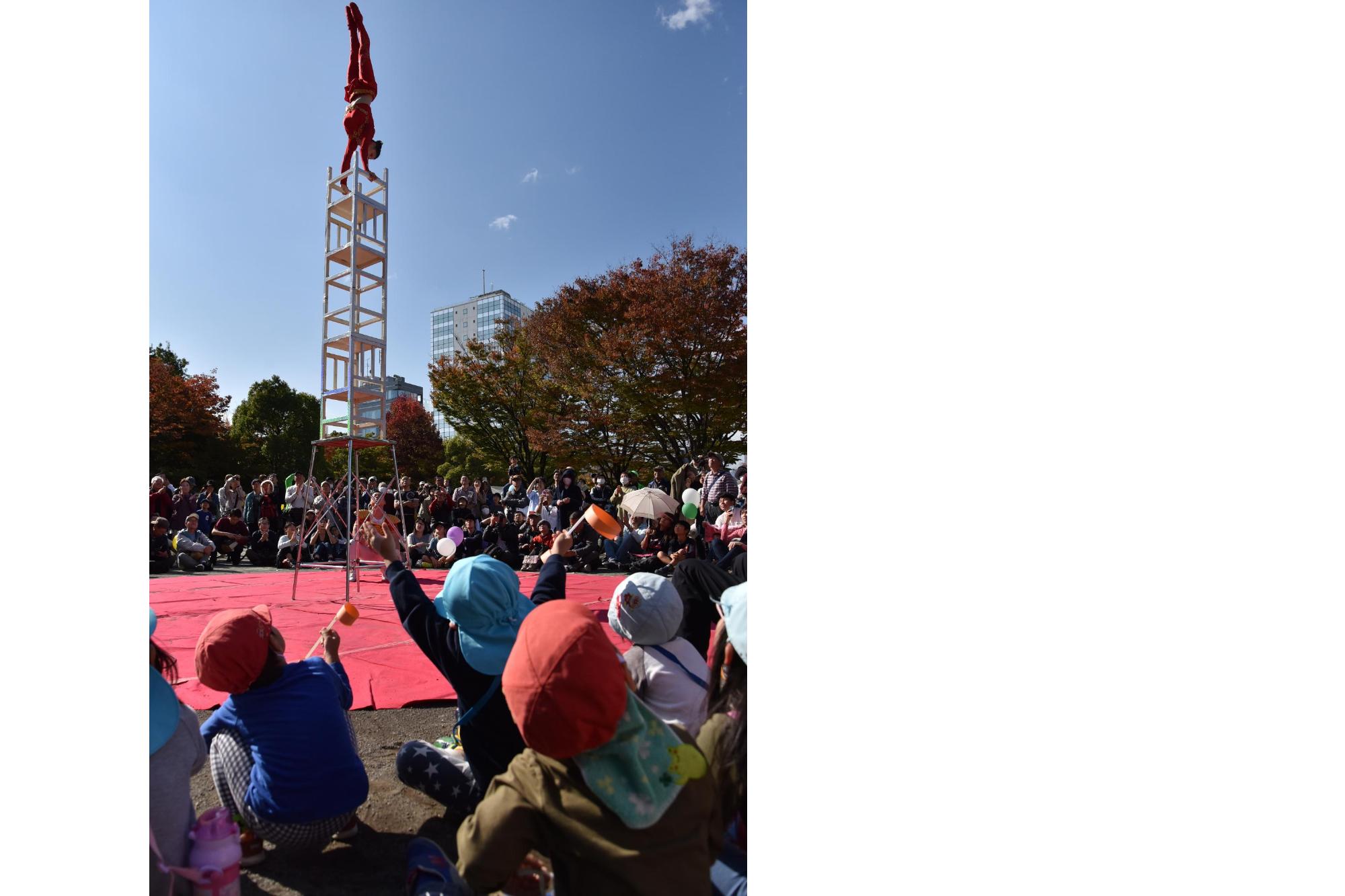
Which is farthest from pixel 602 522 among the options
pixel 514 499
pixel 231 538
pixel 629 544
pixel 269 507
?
pixel 231 538

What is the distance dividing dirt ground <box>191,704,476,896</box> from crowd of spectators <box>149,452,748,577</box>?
570 cm

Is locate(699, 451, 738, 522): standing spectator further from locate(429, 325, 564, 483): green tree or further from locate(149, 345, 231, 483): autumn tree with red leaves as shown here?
locate(149, 345, 231, 483): autumn tree with red leaves

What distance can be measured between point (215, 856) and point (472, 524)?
9.98m

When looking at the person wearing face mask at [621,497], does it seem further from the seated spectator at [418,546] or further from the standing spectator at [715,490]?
the seated spectator at [418,546]

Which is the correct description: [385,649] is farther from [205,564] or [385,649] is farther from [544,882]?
[205,564]

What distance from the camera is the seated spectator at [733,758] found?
1506mm

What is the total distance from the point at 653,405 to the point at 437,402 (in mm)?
11216

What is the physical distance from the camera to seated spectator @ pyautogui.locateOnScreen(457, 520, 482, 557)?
1082cm

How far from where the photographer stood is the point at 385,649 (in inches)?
174

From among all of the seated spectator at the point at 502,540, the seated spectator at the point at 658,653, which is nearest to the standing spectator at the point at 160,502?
the seated spectator at the point at 502,540

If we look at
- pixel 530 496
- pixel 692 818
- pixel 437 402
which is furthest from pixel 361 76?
pixel 437 402

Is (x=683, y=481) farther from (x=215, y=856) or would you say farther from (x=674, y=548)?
(x=215, y=856)

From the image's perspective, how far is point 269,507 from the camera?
12.3 m

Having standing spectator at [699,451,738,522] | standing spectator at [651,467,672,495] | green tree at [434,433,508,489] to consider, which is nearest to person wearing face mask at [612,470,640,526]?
standing spectator at [651,467,672,495]
